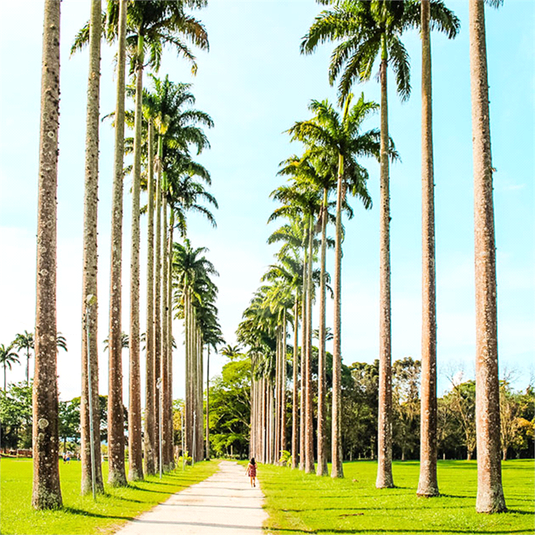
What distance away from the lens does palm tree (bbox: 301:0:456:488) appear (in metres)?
21.4

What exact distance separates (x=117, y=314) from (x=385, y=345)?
8.57 meters

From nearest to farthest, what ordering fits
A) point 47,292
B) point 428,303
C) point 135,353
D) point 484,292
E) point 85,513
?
point 85,513
point 47,292
point 484,292
point 428,303
point 135,353

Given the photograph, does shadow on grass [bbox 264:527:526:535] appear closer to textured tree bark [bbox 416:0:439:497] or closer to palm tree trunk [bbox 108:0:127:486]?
textured tree bark [bbox 416:0:439:497]

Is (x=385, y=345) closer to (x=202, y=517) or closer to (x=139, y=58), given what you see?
Answer: (x=202, y=517)

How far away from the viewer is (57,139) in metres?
14.4

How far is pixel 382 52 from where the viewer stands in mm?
24234

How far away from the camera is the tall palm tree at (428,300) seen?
17.1 m

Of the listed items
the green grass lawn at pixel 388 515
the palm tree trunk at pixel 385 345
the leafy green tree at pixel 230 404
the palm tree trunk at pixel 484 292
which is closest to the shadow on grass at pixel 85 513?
the green grass lawn at pixel 388 515

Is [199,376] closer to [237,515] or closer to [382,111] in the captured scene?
[382,111]

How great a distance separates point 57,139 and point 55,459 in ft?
22.1

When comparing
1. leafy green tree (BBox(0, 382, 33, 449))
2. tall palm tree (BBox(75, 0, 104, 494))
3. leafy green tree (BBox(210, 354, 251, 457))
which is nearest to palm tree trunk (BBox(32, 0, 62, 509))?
tall palm tree (BBox(75, 0, 104, 494))

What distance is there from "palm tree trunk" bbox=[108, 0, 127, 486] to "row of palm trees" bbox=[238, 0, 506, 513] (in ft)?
24.3

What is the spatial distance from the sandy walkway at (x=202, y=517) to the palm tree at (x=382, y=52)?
5.64 meters

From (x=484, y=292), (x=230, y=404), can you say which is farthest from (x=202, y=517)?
(x=230, y=404)
